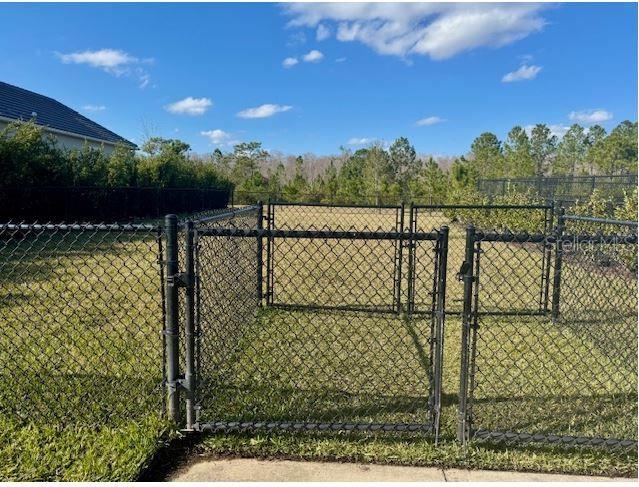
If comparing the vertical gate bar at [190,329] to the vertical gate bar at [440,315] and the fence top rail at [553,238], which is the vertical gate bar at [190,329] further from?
the fence top rail at [553,238]

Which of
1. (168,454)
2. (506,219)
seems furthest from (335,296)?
(506,219)

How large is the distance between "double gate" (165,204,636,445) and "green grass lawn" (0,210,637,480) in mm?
19

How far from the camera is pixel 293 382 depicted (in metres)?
3.45

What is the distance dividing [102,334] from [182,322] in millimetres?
1905

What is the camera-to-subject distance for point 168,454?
2482 mm

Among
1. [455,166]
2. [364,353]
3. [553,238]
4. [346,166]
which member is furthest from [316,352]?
[346,166]

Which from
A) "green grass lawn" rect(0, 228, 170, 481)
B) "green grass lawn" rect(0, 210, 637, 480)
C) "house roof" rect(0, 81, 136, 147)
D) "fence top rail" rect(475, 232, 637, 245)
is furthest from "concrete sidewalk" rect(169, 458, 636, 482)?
"house roof" rect(0, 81, 136, 147)

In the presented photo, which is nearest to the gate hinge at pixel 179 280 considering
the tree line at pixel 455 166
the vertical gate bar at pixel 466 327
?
the vertical gate bar at pixel 466 327

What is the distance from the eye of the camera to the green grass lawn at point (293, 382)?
2482 millimetres

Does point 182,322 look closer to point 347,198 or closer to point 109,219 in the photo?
point 109,219

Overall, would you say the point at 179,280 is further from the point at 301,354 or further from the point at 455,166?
the point at 455,166

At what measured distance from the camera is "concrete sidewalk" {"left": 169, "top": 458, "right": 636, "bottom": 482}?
230 cm

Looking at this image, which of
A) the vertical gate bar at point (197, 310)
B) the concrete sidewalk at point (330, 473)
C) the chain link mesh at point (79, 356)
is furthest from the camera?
the chain link mesh at point (79, 356)

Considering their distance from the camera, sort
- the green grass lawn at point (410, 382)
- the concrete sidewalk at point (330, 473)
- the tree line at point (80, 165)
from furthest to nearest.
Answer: the tree line at point (80, 165) < the green grass lawn at point (410, 382) < the concrete sidewalk at point (330, 473)
